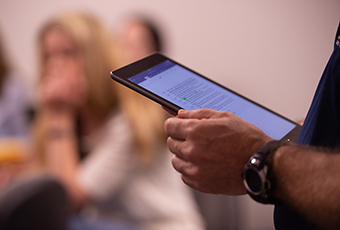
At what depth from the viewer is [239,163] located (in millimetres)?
405

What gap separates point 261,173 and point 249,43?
5.15 ft

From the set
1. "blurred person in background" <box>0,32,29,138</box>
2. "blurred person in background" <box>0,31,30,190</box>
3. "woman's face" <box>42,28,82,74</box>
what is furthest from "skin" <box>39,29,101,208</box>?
"blurred person in background" <box>0,32,29,138</box>

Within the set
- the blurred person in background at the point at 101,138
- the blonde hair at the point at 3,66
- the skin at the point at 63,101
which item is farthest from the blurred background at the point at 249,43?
the skin at the point at 63,101

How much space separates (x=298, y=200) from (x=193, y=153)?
141 mm

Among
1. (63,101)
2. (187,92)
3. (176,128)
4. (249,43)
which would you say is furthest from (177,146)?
(249,43)

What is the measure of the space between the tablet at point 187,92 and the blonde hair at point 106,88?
21.3 inches

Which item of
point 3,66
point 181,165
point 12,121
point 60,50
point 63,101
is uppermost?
point 181,165

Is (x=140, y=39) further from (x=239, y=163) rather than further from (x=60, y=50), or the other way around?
(x=239, y=163)

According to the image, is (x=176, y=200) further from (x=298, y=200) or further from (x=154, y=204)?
(x=298, y=200)

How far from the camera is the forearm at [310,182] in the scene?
13.0 inches

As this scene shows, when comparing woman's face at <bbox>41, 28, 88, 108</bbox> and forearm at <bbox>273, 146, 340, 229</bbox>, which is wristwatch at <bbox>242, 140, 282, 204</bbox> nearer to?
forearm at <bbox>273, 146, 340, 229</bbox>

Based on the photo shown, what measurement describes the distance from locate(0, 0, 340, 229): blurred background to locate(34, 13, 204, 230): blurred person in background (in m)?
0.35

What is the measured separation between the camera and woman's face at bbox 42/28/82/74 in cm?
120

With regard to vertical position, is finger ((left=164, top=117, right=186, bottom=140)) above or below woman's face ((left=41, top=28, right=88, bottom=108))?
above
